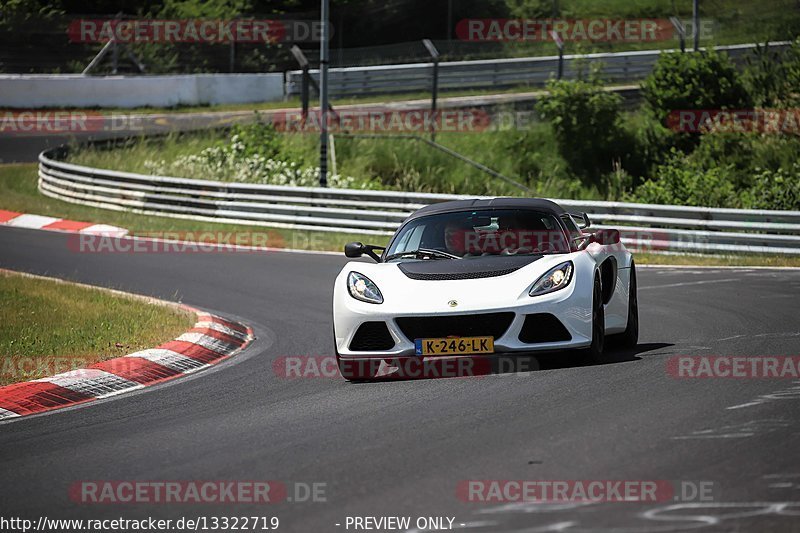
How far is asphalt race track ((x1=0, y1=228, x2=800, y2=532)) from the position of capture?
5.33m

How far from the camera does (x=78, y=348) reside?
10.8 meters

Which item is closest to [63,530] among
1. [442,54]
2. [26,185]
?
[26,185]

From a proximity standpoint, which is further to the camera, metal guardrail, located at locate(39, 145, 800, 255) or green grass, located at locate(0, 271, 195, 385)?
metal guardrail, located at locate(39, 145, 800, 255)

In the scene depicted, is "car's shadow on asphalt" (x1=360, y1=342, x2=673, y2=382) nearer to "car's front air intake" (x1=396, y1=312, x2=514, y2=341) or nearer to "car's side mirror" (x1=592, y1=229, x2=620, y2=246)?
"car's front air intake" (x1=396, y1=312, x2=514, y2=341)

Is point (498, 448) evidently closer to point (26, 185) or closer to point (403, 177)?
point (403, 177)

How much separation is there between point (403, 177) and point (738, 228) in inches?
455

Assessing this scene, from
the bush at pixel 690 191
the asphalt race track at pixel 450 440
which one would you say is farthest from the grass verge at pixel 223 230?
the asphalt race track at pixel 450 440

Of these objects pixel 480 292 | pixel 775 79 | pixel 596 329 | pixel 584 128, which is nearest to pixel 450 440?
pixel 480 292

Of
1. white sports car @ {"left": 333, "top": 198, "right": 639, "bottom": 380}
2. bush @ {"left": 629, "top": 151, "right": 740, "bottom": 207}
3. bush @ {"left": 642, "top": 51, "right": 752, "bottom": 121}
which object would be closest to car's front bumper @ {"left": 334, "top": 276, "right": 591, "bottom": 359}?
white sports car @ {"left": 333, "top": 198, "right": 639, "bottom": 380}

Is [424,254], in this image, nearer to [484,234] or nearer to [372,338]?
[484,234]

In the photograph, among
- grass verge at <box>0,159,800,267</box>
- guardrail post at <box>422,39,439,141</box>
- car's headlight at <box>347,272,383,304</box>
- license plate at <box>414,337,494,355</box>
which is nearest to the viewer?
license plate at <box>414,337,494,355</box>

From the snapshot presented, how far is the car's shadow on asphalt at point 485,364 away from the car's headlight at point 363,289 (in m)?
0.60

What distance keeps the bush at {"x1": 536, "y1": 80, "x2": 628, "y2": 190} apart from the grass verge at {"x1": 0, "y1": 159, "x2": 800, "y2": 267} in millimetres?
11956

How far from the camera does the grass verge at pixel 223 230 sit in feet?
65.3
